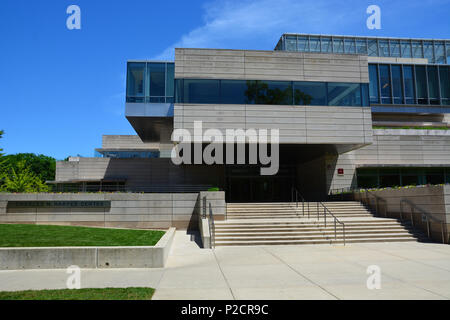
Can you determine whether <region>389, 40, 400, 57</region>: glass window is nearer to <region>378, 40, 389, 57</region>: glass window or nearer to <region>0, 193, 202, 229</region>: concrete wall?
<region>378, 40, 389, 57</region>: glass window

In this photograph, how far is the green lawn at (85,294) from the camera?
21.4 feet

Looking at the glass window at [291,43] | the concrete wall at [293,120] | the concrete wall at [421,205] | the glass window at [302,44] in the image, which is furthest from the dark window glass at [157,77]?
the glass window at [302,44]

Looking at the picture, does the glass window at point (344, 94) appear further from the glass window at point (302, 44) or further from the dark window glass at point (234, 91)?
the glass window at point (302, 44)

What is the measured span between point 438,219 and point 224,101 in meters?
14.5

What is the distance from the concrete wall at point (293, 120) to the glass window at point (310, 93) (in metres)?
0.44

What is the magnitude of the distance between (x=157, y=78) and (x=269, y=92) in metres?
9.49

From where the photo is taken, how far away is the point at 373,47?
59.2 meters

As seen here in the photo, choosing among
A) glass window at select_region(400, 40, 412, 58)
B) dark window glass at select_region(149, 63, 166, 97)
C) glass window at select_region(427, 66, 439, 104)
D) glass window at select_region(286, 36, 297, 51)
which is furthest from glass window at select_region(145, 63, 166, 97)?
glass window at select_region(400, 40, 412, 58)

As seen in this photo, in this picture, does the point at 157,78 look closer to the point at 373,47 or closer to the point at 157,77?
the point at 157,77

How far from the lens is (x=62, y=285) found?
790 cm

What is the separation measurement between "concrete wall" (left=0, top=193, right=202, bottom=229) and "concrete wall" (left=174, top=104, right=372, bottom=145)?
6048 mm

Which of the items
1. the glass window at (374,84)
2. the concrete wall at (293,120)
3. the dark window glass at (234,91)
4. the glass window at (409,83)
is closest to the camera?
the concrete wall at (293,120)
